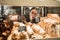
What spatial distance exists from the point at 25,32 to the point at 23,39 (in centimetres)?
7

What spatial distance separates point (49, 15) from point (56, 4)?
0.45 ft

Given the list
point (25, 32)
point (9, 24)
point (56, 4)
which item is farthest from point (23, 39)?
point (56, 4)

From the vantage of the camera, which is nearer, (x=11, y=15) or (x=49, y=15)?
(x=11, y=15)

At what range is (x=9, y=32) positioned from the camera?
1125 millimetres

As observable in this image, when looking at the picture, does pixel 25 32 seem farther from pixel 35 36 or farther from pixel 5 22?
pixel 5 22

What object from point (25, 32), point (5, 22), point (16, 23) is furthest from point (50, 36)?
point (5, 22)

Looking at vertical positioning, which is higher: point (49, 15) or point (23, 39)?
point (49, 15)

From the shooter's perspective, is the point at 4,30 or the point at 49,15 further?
the point at 49,15

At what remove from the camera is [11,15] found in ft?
3.72

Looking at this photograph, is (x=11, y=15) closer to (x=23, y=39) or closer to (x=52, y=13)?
(x=23, y=39)

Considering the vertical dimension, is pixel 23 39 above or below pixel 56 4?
below

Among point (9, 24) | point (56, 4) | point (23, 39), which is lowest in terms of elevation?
point (23, 39)

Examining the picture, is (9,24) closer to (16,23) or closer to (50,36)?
(16,23)

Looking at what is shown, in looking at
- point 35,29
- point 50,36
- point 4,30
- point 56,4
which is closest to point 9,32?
point 4,30
